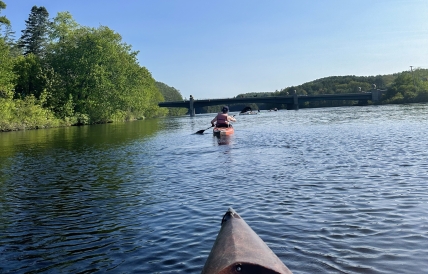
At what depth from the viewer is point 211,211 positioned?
9242mm

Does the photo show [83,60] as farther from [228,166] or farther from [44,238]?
[44,238]

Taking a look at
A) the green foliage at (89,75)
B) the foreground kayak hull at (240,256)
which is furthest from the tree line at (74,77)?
the foreground kayak hull at (240,256)

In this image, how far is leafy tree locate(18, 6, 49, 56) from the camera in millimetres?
91938

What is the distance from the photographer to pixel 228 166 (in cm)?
1573

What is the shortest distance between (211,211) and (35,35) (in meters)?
96.5

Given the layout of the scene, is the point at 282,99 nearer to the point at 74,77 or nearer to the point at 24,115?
the point at 74,77

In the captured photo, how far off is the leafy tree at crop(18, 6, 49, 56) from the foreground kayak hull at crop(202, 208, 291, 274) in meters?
98.2

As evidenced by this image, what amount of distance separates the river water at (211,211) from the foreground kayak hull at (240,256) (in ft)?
4.31

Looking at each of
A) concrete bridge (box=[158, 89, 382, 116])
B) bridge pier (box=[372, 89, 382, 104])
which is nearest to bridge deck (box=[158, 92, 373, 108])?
concrete bridge (box=[158, 89, 382, 116])

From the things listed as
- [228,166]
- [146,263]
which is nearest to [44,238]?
[146,263]

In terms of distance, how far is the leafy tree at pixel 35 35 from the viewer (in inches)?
3620

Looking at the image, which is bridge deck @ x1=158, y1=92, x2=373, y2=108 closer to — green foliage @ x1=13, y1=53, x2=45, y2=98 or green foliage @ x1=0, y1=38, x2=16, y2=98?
green foliage @ x1=13, y1=53, x2=45, y2=98

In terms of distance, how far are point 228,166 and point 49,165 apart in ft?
29.2

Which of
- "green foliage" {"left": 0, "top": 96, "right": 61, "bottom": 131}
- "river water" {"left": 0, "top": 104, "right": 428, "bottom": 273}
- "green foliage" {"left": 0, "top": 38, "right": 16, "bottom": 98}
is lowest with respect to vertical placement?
"river water" {"left": 0, "top": 104, "right": 428, "bottom": 273}
